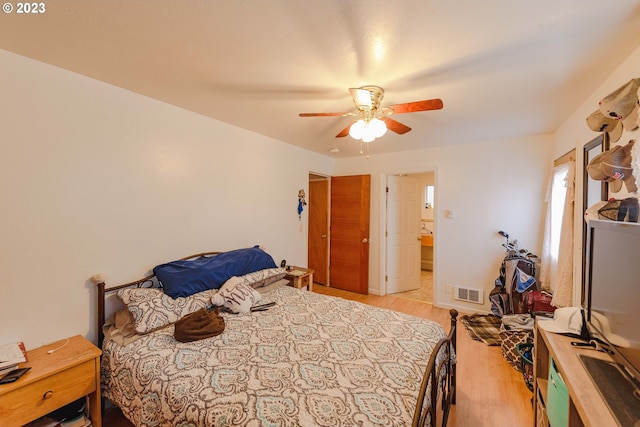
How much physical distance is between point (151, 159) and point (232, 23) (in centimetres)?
149

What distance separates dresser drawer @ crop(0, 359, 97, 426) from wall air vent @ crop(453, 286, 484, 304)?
4.05 m

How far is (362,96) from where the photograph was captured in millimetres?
1650

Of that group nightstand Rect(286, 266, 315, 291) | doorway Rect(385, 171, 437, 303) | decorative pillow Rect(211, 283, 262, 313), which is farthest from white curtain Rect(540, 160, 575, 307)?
decorative pillow Rect(211, 283, 262, 313)

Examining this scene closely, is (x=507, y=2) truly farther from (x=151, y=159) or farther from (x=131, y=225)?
(x=131, y=225)

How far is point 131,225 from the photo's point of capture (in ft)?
7.05

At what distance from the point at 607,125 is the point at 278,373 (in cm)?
252

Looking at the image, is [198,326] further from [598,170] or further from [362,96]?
[598,170]

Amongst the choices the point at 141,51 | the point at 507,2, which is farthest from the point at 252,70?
the point at 507,2

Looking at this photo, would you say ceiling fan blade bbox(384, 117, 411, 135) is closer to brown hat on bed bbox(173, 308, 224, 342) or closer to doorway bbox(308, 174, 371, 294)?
brown hat on bed bbox(173, 308, 224, 342)

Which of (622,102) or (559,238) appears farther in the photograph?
(559,238)

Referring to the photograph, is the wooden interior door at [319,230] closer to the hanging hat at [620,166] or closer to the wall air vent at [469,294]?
the wall air vent at [469,294]

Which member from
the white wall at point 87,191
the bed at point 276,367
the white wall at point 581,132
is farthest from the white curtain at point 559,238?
the white wall at point 87,191

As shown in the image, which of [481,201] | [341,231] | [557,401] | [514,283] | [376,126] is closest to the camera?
[557,401]

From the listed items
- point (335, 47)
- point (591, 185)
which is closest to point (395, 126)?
point (335, 47)
